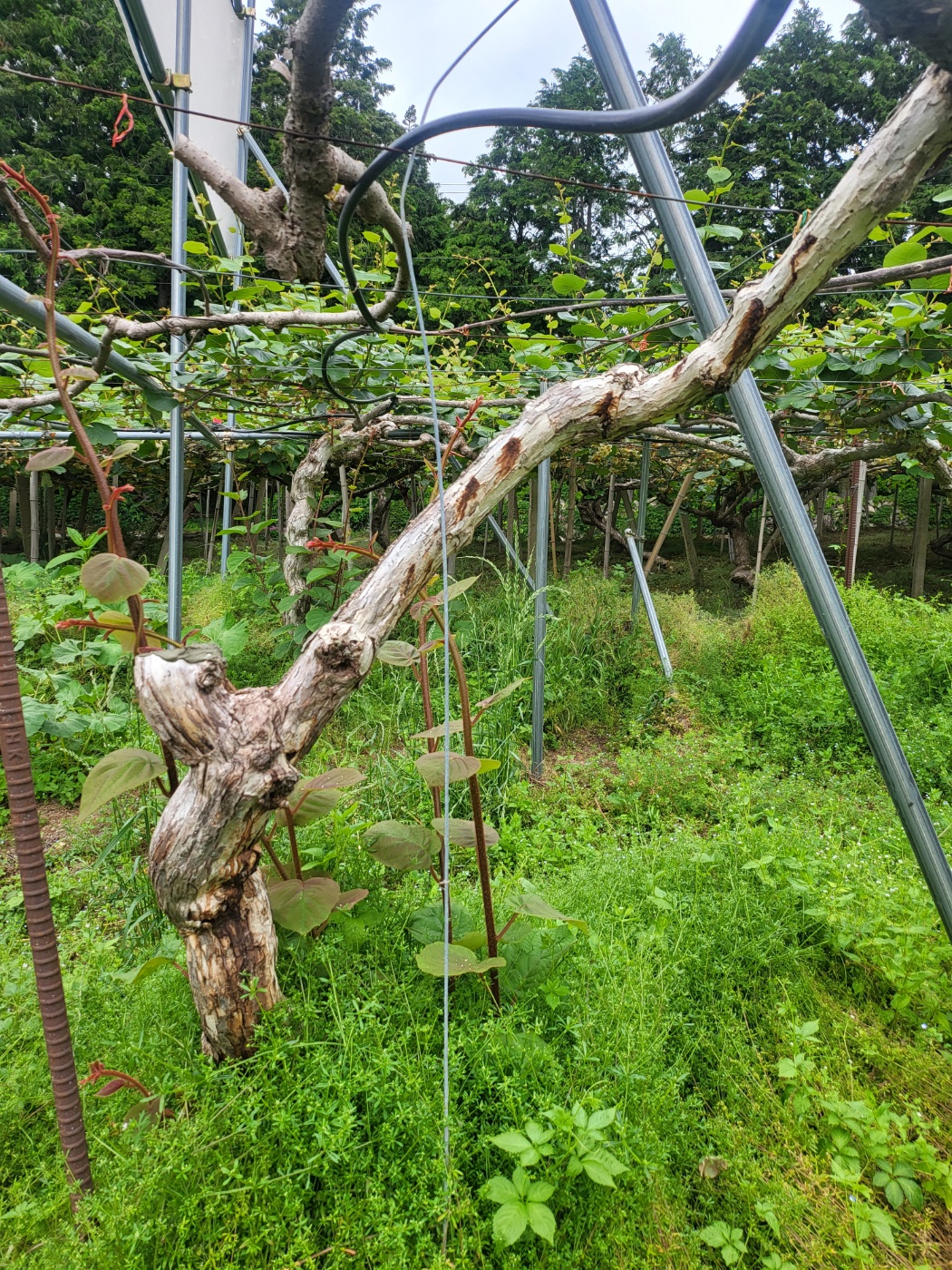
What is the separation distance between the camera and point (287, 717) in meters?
1.16

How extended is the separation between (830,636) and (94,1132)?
6.19ft

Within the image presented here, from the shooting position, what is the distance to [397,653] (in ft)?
4.57

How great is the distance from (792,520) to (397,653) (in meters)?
1.06

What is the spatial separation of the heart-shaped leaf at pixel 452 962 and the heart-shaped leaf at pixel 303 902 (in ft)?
0.72

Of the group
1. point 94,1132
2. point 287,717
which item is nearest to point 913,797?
point 287,717

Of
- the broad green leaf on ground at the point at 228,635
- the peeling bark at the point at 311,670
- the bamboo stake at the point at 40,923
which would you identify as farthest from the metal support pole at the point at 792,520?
the broad green leaf on ground at the point at 228,635

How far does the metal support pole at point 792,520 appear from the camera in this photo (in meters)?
1.50

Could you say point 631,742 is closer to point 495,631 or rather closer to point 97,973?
point 495,631

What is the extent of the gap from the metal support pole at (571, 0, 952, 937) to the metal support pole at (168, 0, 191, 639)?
1.74m

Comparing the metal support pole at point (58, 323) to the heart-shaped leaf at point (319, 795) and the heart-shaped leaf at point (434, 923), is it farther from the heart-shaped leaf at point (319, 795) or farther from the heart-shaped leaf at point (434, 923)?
the heart-shaped leaf at point (434, 923)

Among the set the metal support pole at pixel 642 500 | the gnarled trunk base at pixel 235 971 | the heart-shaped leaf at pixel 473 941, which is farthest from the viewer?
the metal support pole at pixel 642 500

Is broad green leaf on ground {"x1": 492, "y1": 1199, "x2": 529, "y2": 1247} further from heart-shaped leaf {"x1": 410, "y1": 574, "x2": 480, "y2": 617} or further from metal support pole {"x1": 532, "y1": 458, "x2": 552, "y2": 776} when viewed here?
metal support pole {"x1": 532, "y1": 458, "x2": 552, "y2": 776}

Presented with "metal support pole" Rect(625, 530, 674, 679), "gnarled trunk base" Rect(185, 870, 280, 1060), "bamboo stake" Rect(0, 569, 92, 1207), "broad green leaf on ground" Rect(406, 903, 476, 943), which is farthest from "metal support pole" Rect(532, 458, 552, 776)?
"bamboo stake" Rect(0, 569, 92, 1207)

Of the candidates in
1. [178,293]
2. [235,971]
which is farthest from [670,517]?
[235,971]
